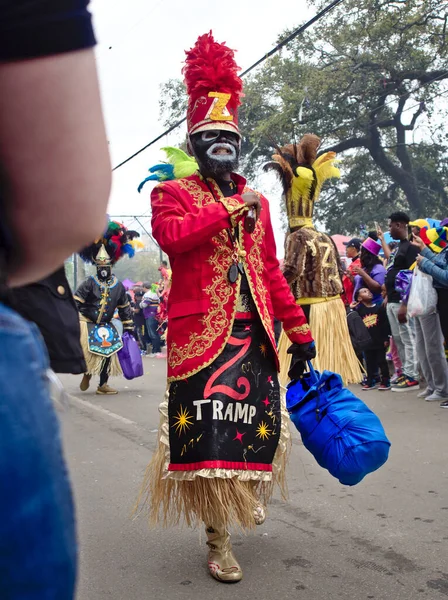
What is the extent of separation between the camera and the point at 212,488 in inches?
121

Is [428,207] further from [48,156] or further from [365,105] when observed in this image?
[48,156]

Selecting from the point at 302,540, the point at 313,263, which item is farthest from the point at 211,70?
the point at 313,263

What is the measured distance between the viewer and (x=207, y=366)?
124 inches

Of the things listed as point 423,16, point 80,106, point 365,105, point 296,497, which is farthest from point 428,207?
point 80,106

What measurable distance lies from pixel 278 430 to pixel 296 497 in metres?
1.31

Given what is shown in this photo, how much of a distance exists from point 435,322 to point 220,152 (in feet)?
16.4

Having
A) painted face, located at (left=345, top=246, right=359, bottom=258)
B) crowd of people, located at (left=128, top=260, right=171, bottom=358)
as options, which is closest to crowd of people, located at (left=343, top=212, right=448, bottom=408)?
painted face, located at (left=345, top=246, right=359, bottom=258)

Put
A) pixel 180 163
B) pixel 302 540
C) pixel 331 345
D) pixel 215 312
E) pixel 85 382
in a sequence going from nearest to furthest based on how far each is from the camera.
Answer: pixel 215 312, pixel 302 540, pixel 180 163, pixel 331 345, pixel 85 382

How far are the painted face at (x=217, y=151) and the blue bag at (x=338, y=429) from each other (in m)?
1.02

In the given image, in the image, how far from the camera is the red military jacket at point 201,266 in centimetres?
303

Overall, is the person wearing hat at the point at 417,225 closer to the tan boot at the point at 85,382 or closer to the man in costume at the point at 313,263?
the man in costume at the point at 313,263

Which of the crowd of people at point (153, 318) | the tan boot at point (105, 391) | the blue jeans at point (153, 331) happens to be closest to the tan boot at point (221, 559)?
→ the tan boot at point (105, 391)

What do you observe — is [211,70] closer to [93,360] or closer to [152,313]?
[93,360]

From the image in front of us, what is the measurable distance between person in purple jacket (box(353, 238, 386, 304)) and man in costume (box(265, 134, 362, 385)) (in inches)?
98.9
